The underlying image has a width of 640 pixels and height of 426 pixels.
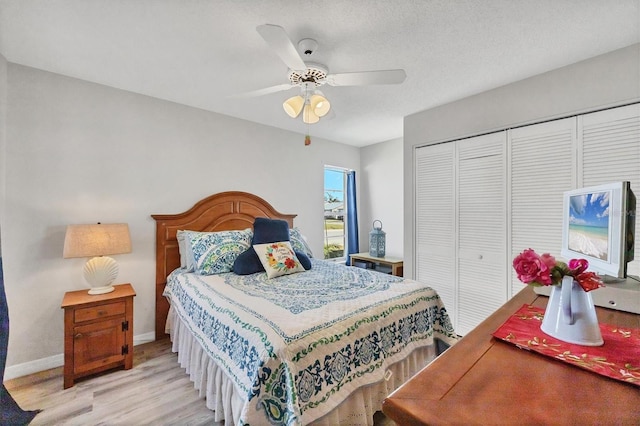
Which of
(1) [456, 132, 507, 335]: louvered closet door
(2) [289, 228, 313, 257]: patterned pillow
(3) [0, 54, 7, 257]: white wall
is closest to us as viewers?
(3) [0, 54, 7, 257]: white wall

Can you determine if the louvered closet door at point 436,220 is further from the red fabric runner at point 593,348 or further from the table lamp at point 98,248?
the table lamp at point 98,248

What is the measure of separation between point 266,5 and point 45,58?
1.87m

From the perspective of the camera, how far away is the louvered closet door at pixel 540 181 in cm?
225

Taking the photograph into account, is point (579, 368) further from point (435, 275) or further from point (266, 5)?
point (435, 275)

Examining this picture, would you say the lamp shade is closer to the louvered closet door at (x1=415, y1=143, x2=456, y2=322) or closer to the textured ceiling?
the textured ceiling

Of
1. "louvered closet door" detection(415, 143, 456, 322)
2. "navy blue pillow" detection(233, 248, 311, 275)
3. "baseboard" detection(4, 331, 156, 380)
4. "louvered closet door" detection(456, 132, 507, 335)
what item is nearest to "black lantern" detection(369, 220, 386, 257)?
"louvered closet door" detection(415, 143, 456, 322)

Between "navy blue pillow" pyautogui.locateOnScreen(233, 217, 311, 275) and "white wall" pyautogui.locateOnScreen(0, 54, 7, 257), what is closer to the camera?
"white wall" pyautogui.locateOnScreen(0, 54, 7, 257)

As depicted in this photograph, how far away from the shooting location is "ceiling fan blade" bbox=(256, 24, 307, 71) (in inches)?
52.6

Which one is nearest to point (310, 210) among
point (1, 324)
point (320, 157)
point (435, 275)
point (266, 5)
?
point (320, 157)

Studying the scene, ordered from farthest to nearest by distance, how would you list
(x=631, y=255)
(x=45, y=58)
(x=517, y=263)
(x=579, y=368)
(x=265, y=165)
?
(x=265, y=165), (x=45, y=58), (x=631, y=255), (x=517, y=263), (x=579, y=368)

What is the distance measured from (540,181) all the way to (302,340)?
2.47 meters

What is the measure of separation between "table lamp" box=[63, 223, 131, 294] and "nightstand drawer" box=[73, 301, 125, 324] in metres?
0.18

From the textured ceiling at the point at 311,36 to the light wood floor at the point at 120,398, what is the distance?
245cm

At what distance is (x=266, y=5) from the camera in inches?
59.7
